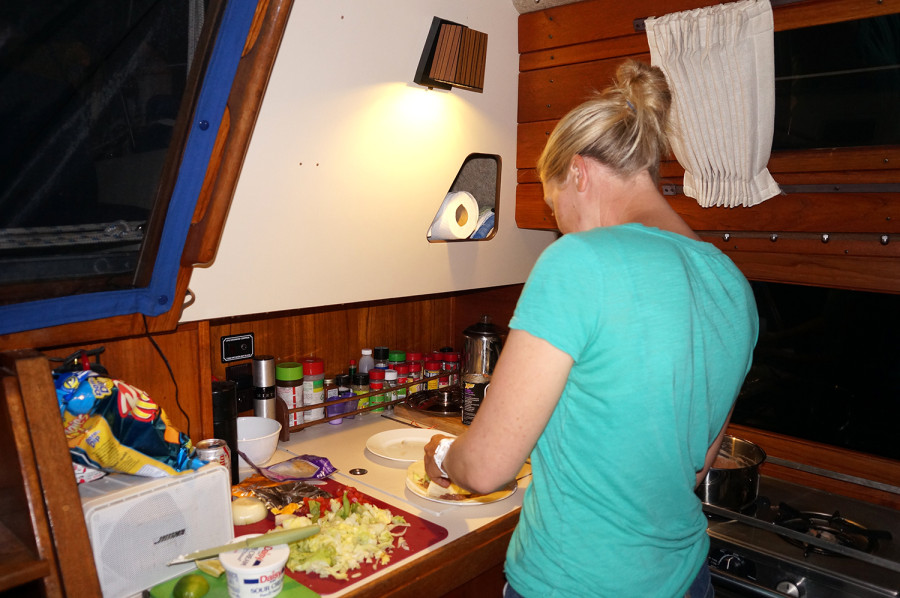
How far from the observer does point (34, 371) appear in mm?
861

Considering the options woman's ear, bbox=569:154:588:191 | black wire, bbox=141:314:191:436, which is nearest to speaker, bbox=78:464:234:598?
black wire, bbox=141:314:191:436

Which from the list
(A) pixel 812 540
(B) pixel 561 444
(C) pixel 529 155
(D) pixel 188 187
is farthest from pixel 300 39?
(A) pixel 812 540

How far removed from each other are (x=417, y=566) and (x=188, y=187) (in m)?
0.74

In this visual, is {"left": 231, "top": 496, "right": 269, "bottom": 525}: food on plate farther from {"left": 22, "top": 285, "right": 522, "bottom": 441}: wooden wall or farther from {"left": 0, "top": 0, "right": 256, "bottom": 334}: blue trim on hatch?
{"left": 0, "top": 0, "right": 256, "bottom": 334}: blue trim on hatch

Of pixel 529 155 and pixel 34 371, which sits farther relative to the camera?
pixel 529 155

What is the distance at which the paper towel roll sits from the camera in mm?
1733

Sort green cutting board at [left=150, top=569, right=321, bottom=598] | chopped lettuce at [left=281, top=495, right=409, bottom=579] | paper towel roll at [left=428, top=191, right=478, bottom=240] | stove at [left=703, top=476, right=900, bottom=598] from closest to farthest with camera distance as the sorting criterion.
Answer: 1. green cutting board at [left=150, top=569, right=321, bottom=598]
2. chopped lettuce at [left=281, top=495, right=409, bottom=579]
3. stove at [left=703, top=476, right=900, bottom=598]
4. paper towel roll at [left=428, top=191, right=478, bottom=240]

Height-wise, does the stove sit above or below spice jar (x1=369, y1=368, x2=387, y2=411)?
below

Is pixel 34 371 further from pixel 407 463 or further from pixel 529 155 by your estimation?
pixel 529 155

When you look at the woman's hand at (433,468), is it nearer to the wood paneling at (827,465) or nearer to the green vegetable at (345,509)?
the green vegetable at (345,509)

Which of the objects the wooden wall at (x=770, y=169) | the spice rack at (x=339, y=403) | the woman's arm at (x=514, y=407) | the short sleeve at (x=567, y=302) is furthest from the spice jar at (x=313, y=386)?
the short sleeve at (x=567, y=302)

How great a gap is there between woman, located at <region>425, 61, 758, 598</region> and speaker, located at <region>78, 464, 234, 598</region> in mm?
393

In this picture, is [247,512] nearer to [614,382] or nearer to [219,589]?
[219,589]

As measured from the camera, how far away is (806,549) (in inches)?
52.7
